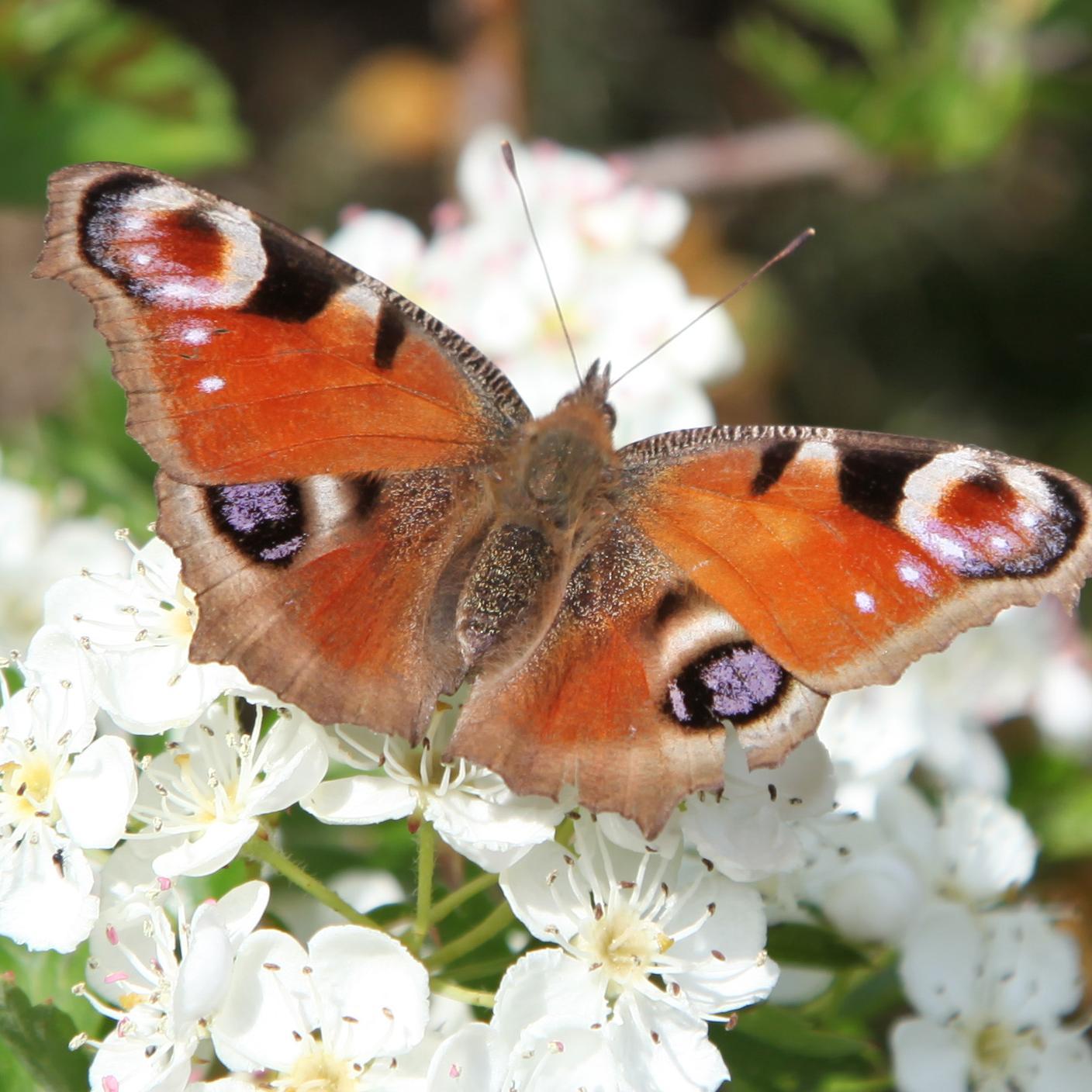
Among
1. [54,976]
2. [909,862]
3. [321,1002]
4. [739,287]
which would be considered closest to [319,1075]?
[321,1002]

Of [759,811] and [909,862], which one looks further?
[909,862]

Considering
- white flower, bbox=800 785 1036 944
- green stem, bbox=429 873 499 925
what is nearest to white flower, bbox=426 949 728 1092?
green stem, bbox=429 873 499 925

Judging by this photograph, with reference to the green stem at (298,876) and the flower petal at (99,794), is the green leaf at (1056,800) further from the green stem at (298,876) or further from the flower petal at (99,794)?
the flower petal at (99,794)

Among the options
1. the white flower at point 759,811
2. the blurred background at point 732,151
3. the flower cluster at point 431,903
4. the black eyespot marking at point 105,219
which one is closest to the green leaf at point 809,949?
the flower cluster at point 431,903

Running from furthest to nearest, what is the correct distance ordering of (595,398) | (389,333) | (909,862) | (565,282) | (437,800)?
(565,282) < (909,862) < (595,398) < (389,333) < (437,800)

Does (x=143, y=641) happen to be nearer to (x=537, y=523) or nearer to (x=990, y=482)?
(x=537, y=523)

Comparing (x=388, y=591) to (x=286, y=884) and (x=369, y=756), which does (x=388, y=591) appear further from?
(x=286, y=884)
